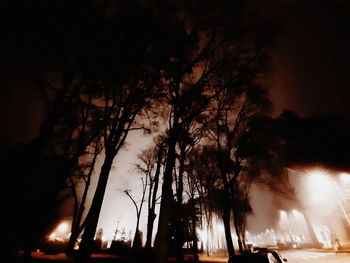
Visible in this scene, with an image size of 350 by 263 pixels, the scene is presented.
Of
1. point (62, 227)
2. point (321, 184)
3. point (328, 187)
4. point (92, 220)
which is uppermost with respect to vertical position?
point (321, 184)

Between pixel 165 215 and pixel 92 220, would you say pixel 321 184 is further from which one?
pixel 92 220

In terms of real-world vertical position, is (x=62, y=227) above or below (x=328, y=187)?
below

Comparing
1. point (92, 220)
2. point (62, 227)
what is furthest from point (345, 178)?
point (62, 227)

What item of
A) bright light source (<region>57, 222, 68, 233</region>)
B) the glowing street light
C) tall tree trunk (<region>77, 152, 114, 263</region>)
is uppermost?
the glowing street light

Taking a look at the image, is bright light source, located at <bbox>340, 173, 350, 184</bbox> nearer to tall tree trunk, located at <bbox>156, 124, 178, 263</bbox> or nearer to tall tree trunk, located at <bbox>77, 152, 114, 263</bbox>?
tall tree trunk, located at <bbox>156, 124, 178, 263</bbox>

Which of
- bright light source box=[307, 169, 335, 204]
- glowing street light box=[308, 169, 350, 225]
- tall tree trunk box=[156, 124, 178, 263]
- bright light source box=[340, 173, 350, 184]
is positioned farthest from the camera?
bright light source box=[307, 169, 335, 204]

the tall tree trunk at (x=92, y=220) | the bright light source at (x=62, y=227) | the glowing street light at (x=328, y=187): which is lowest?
the tall tree trunk at (x=92, y=220)

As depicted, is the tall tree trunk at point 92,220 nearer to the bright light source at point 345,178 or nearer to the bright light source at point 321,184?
the bright light source at point 321,184

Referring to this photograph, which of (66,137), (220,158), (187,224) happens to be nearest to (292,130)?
(220,158)

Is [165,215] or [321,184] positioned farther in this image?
[321,184]

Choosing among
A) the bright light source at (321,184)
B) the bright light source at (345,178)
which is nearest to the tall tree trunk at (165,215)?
the bright light source at (321,184)

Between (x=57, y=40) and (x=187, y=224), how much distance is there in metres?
22.0

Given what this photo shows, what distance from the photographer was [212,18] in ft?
32.6

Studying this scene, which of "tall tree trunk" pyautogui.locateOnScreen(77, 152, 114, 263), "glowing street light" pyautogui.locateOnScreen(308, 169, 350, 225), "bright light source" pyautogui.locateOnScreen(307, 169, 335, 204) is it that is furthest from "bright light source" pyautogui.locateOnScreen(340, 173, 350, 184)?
"tall tree trunk" pyautogui.locateOnScreen(77, 152, 114, 263)
